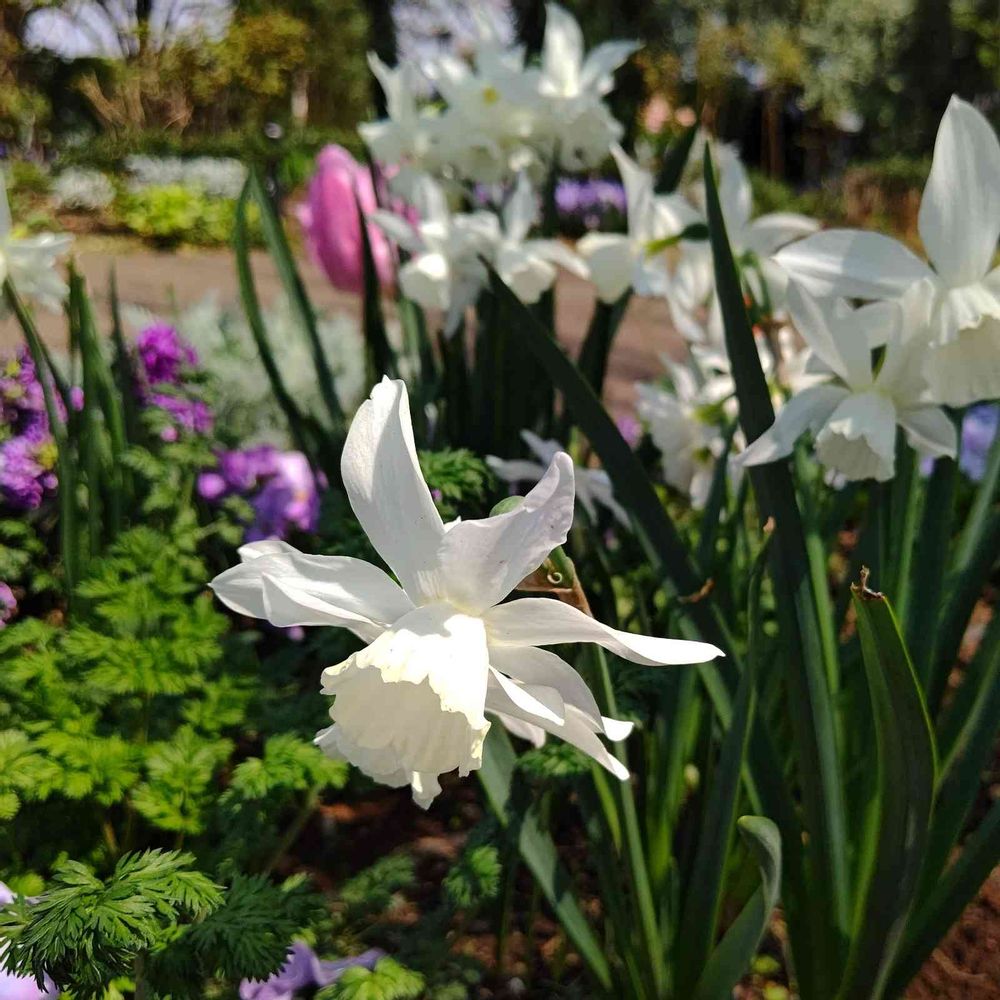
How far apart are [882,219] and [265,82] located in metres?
9.00

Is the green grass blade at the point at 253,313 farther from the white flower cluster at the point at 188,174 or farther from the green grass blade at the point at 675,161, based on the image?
the white flower cluster at the point at 188,174

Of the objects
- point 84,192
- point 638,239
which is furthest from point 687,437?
point 84,192

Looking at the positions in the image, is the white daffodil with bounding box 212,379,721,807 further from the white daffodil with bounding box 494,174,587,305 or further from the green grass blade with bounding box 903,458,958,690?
the white daffodil with bounding box 494,174,587,305

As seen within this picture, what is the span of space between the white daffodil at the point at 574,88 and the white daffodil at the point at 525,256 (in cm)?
14

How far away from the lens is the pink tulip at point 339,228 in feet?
6.10

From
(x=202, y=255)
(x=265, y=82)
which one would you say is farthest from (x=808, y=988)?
(x=265, y=82)

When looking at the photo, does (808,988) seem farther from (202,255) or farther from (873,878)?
(202,255)

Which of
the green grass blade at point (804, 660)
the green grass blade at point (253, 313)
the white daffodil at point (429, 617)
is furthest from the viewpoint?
the green grass blade at point (253, 313)

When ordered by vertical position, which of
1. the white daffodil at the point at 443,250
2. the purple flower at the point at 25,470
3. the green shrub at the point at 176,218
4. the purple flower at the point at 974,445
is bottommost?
the green shrub at the point at 176,218

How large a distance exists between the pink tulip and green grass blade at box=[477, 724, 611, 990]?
1150 millimetres

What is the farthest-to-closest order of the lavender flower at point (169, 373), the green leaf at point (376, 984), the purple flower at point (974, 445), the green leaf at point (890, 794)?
1. the purple flower at point (974, 445)
2. the lavender flower at point (169, 373)
3. the green leaf at point (376, 984)
4. the green leaf at point (890, 794)

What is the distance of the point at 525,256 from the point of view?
1294 mm

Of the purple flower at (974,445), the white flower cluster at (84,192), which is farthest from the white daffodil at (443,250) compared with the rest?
the white flower cluster at (84,192)

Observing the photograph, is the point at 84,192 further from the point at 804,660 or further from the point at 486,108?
the point at 804,660
